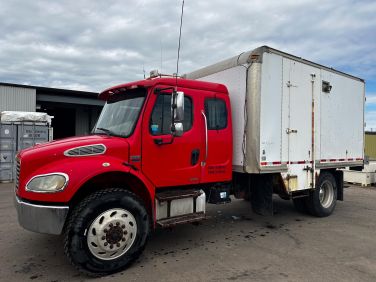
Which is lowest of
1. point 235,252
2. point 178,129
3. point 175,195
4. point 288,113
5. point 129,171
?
point 235,252

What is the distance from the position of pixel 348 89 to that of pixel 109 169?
6.46 m

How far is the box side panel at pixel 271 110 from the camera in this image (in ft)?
19.2

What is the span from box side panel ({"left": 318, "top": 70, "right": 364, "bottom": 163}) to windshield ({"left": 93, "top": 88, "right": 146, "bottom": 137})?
4342 mm

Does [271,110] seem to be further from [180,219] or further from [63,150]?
[63,150]

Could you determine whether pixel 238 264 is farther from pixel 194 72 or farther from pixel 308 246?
pixel 194 72

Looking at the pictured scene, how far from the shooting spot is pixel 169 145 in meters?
4.97

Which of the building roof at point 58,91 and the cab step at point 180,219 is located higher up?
the building roof at point 58,91

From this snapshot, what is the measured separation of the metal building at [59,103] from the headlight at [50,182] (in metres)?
10.8

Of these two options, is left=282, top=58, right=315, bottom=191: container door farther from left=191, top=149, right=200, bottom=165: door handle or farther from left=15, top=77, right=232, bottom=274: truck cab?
left=191, top=149, right=200, bottom=165: door handle

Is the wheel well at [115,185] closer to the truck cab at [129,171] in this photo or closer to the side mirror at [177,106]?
the truck cab at [129,171]

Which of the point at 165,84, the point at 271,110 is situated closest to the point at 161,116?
the point at 165,84

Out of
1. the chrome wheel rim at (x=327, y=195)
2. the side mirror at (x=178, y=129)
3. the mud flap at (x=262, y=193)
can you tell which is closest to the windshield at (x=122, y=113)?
the side mirror at (x=178, y=129)

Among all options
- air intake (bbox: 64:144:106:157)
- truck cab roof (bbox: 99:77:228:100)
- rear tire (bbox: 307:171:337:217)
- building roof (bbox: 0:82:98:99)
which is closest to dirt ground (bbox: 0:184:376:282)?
rear tire (bbox: 307:171:337:217)

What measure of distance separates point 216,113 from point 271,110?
110cm
